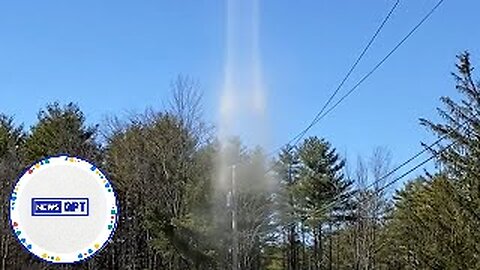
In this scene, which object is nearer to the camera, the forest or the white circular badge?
the white circular badge

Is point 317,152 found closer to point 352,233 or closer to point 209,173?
point 352,233

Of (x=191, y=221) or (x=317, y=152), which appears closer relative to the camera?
(x=191, y=221)

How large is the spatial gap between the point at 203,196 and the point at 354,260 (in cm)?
1576

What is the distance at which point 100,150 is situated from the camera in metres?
33.7

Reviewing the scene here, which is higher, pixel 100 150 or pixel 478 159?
pixel 100 150

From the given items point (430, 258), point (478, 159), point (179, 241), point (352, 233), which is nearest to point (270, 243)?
point (352, 233)

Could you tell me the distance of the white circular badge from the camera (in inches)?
105

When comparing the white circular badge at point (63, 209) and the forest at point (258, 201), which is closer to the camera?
the white circular badge at point (63, 209)

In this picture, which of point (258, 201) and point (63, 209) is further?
point (258, 201)

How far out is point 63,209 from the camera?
2.71 metres

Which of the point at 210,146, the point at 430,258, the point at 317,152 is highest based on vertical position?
the point at 317,152

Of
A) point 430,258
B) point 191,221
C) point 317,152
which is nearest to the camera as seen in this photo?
point 430,258

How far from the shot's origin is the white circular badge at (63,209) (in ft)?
8.79

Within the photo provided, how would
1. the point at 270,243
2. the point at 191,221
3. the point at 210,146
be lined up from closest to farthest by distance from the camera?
the point at 210,146, the point at 191,221, the point at 270,243
